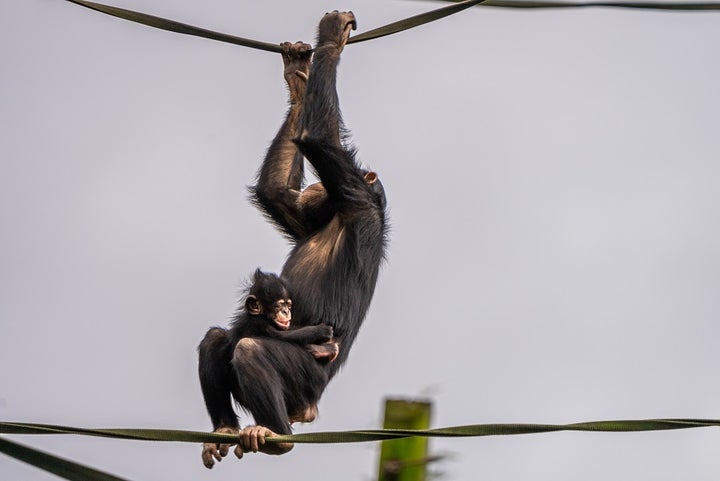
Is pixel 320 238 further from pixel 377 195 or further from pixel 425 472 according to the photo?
pixel 425 472

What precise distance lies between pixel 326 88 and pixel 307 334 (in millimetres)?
1892

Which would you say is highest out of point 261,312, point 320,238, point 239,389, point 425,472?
point 320,238

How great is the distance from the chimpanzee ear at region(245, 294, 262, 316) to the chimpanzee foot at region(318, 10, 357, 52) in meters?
2.09

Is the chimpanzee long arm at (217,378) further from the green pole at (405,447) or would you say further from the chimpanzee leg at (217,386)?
the green pole at (405,447)

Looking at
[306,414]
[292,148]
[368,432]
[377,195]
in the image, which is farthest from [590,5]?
[368,432]

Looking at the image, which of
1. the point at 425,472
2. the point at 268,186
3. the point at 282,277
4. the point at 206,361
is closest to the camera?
the point at 425,472

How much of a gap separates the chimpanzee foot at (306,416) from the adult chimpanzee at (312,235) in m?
0.01

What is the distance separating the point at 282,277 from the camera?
9.50 metres

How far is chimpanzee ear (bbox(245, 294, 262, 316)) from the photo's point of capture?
28.7 feet

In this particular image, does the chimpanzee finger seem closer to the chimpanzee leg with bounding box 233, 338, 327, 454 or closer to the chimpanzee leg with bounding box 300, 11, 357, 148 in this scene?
the chimpanzee leg with bounding box 233, 338, 327, 454

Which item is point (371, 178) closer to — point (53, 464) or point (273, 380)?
point (273, 380)

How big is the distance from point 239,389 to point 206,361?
0.97 ft

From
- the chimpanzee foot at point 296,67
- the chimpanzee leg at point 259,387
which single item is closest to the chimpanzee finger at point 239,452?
the chimpanzee leg at point 259,387

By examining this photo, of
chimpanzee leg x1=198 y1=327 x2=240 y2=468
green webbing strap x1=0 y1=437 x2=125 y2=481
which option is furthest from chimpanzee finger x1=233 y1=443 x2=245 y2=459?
green webbing strap x1=0 y1=437 x2=125 y2=481
